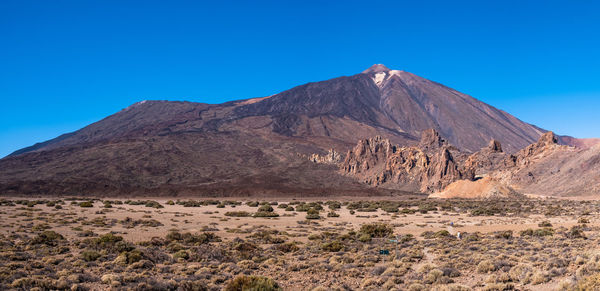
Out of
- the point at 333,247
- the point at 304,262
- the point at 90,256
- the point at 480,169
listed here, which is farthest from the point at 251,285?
the point at 480,169

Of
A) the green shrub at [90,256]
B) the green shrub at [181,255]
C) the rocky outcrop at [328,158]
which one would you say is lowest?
the green shrub at [181,255]

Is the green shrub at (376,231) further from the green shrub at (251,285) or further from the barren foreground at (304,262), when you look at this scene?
the green shrub at (251,285)

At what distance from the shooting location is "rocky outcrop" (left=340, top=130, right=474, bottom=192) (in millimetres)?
92875

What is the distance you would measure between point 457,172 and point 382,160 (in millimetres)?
34991

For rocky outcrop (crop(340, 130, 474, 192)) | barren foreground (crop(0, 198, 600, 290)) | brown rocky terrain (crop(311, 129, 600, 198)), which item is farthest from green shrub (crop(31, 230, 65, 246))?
rocky outcrop (crop(340, 130, 474, 192))

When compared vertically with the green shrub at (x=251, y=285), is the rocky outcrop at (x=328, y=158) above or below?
above

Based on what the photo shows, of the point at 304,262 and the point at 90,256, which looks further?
the point at 304,262

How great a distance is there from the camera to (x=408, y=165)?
10931cm

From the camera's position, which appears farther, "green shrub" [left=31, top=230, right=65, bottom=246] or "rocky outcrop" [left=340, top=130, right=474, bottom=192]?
"rocky outcrop" [left=340, top=130, right=474, bottom=192]

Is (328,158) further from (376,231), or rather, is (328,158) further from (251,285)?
(251,285)

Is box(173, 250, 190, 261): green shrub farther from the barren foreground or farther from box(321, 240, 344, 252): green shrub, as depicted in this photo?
box(321, 240, 344, 252): green shrub

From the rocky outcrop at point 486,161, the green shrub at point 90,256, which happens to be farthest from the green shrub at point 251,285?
the rocky outcrop at point 486,161

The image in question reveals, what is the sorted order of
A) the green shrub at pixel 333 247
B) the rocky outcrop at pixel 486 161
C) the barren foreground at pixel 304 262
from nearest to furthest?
1. the barren foreground at pixel 304 262
2. the green shrub at pixel 333 247
3. the rocky outcrop at pixel 486 161

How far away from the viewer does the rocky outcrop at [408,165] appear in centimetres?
9288
